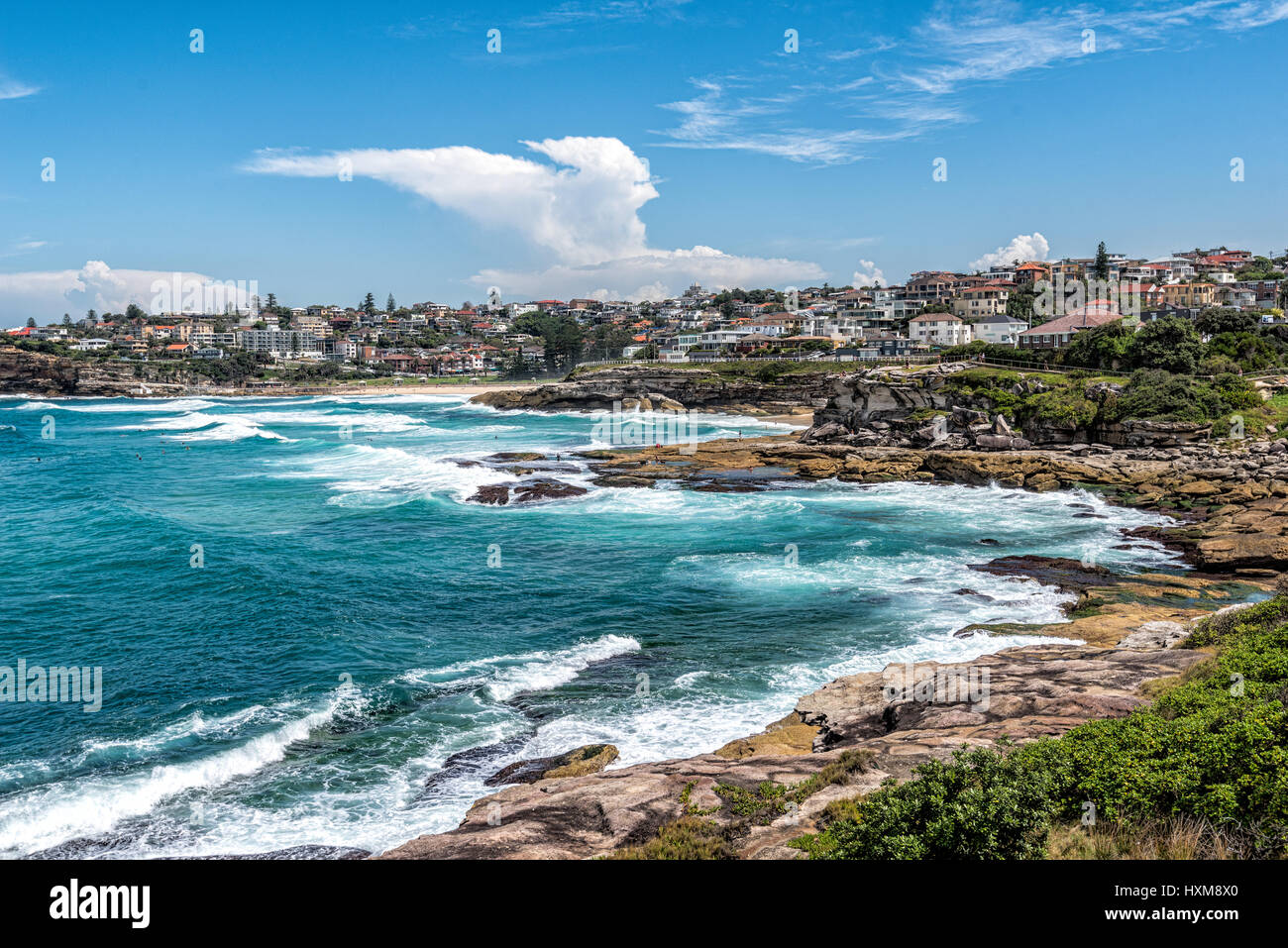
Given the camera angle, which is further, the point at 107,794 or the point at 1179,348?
the point at 1179,348

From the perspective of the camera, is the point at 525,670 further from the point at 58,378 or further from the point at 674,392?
the point at 58,378

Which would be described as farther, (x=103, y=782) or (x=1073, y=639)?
(x=1073, y=639)

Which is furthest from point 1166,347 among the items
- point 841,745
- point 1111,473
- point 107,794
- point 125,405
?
point 125,405

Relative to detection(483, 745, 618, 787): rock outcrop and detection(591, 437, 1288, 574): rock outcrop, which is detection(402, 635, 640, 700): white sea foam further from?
detection(591, 437, 1288, 574): rock outcrop

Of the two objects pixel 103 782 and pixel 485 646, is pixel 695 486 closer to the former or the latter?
pixel 485 646
